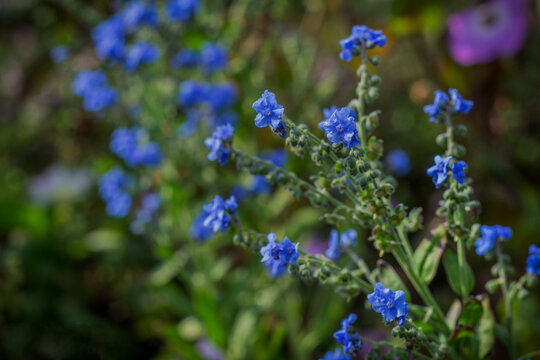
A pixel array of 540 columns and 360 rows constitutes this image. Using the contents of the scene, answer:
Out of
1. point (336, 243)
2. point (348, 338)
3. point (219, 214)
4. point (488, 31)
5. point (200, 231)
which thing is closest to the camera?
point (348, 338)

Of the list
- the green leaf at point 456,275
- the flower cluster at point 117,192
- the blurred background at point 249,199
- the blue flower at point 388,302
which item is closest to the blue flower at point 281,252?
the blue flower at point 388,302

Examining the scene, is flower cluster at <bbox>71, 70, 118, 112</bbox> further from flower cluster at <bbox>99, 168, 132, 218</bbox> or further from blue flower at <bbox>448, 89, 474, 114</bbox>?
blue flower at <bbox>448, 89, 474, 114</bbox>

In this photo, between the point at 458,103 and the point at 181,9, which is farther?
the point at 181,9

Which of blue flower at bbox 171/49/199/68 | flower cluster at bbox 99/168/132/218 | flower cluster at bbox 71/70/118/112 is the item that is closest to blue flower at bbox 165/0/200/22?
blue flower at bbox 171/49/199/68

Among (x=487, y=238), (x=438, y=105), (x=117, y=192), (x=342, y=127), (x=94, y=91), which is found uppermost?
(x=94, y=91)

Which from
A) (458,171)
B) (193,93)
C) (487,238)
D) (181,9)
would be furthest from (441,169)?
(181,9)

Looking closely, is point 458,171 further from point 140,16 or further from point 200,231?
point 140,16
